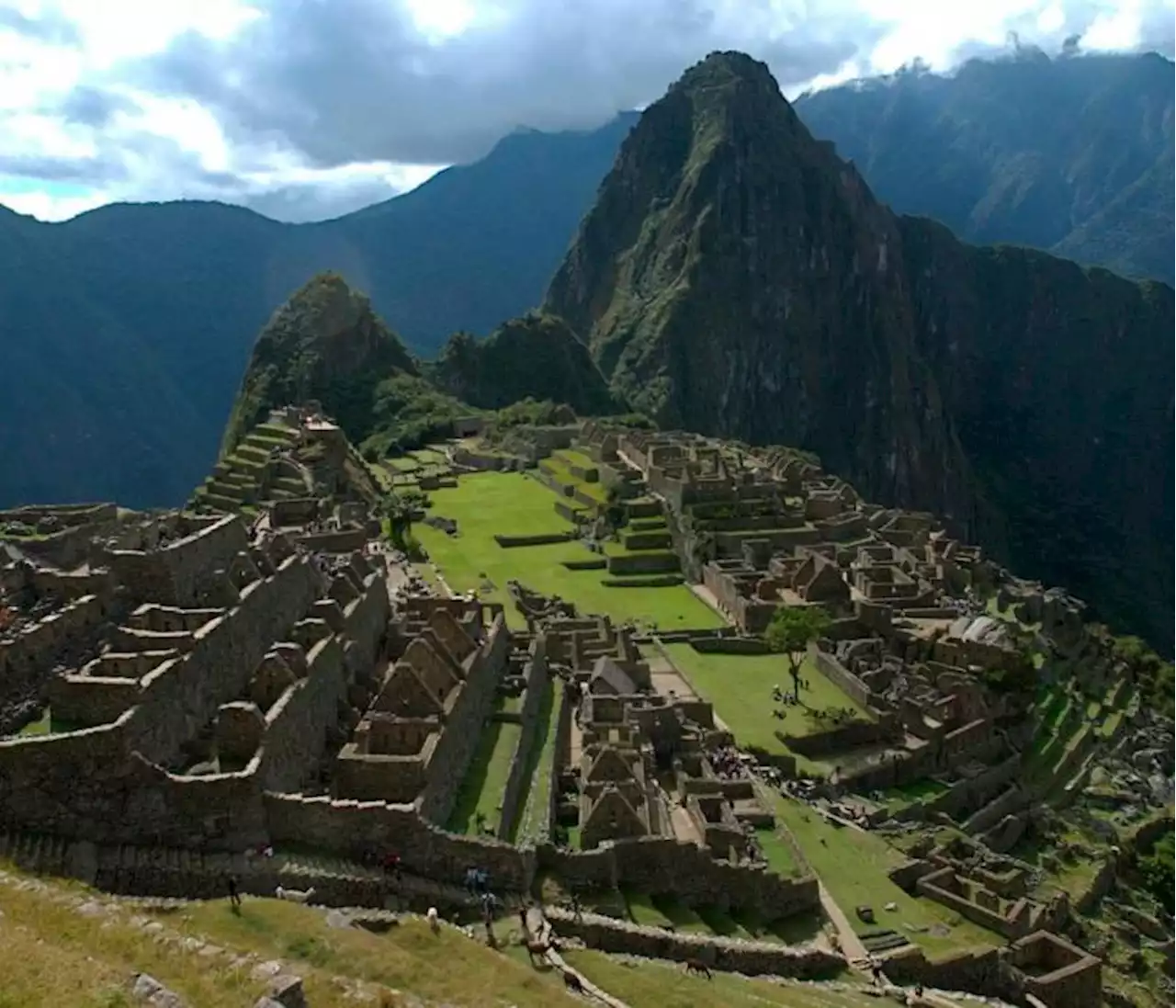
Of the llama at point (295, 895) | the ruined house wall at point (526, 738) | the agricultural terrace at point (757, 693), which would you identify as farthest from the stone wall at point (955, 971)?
the llama at point (295, 895)

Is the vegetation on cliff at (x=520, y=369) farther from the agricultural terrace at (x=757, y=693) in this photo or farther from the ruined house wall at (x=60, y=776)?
the ruined house wall at (x=60, y=776)

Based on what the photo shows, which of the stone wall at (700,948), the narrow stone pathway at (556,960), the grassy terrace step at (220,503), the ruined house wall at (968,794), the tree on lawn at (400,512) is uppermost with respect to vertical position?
the grassy terrace step at (220,503)

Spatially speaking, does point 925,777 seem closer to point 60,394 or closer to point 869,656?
point 869,656

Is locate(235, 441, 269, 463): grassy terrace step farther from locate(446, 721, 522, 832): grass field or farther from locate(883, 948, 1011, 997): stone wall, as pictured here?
Answer: locate(883, 948, 1011, 997): stone wall

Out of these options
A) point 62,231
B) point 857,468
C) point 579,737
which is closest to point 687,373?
point 857,468

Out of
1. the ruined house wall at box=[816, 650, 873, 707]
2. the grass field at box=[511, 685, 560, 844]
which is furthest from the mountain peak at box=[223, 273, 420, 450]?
the grass field at box=[511, 685, 560, 844]
